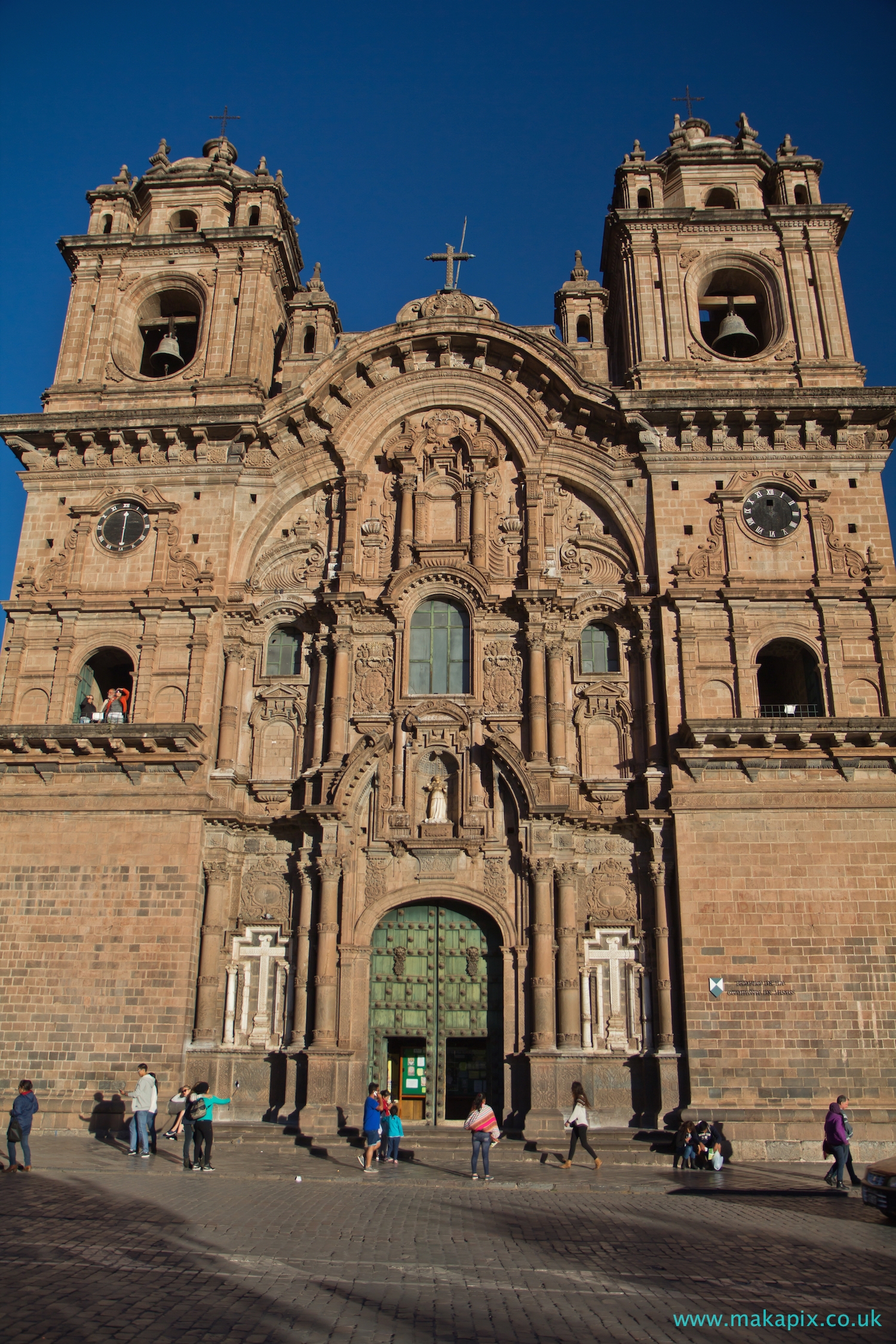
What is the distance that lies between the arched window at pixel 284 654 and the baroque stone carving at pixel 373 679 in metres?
1.66

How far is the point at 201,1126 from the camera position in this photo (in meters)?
17.2

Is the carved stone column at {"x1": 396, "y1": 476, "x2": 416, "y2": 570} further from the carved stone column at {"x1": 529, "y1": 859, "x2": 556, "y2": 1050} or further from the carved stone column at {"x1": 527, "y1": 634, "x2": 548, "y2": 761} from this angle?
the carved stone column at {"x1": 529, "y1": 859, "x2": 556, "y2": 1050}

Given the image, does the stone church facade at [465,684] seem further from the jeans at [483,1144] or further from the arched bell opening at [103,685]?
the jeans at [483,1144]

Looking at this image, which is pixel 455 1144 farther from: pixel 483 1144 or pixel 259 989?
pixel 259 989

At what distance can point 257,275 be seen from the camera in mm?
28578

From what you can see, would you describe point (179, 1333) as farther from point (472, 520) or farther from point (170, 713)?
point (472, 520)

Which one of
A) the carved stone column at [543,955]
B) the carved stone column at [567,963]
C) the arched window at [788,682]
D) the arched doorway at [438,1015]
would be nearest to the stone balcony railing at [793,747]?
the arched window at [788,682]

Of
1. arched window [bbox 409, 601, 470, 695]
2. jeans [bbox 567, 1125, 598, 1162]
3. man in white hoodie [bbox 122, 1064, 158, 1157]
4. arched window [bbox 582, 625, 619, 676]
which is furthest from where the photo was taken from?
arched window [bbox 582, 625, 619, 676]

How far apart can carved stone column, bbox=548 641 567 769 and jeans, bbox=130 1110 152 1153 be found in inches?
430

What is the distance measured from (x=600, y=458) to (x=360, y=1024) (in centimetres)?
1477

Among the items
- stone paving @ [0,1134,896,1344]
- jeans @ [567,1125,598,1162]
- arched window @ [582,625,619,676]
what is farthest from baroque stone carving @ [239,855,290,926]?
arched window @ [582,625,619,676]

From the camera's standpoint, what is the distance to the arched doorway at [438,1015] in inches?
864

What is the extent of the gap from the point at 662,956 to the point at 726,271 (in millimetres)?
18711

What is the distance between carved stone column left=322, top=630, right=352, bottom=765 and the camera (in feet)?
78.2
